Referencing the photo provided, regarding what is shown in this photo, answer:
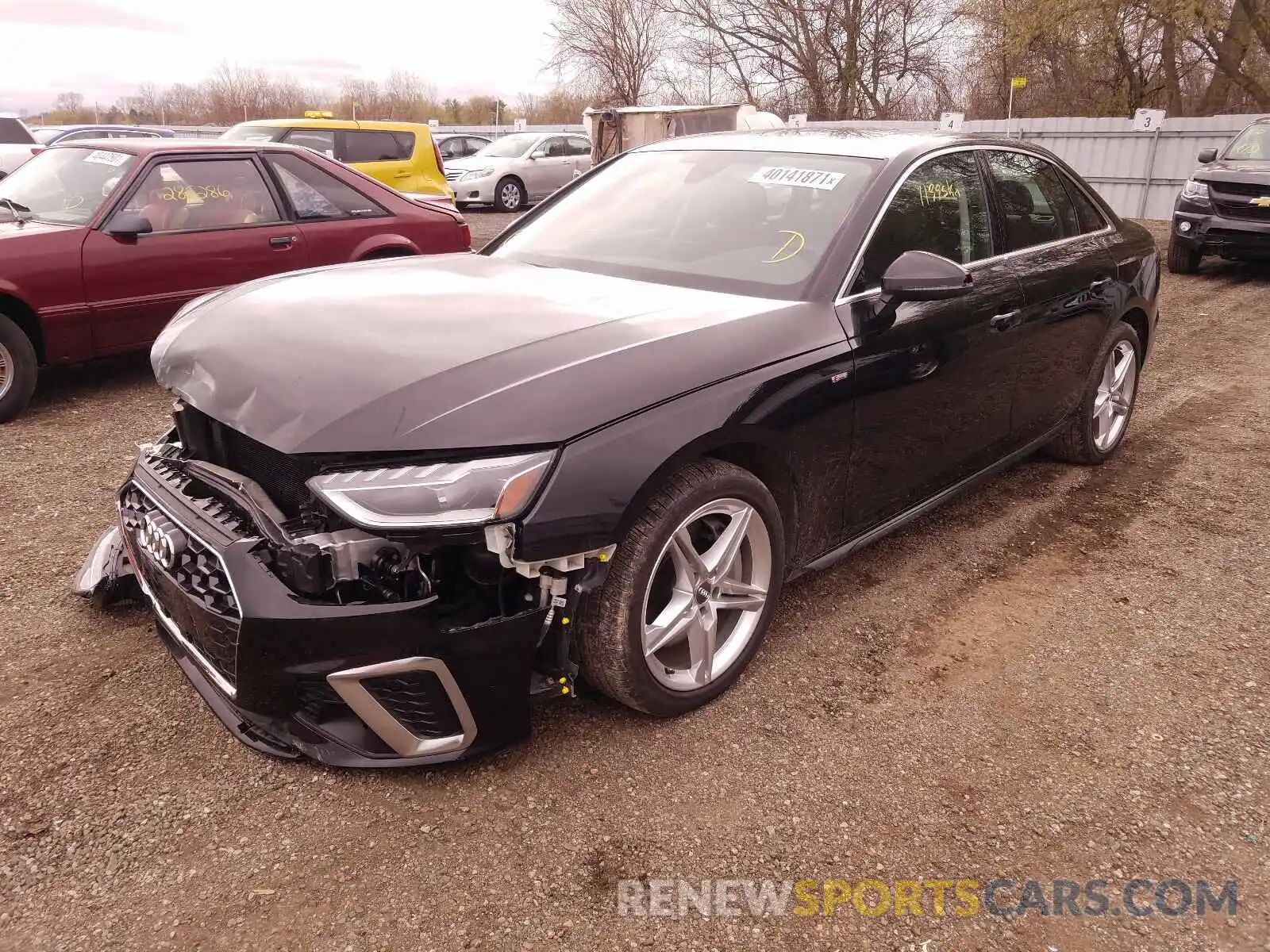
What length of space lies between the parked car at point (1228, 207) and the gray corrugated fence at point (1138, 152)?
564cm

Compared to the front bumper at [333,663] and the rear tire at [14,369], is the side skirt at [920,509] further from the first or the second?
the rear tire at [14,369]

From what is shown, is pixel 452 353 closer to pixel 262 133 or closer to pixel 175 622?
pixel 175 622

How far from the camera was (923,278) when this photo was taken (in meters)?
2.77

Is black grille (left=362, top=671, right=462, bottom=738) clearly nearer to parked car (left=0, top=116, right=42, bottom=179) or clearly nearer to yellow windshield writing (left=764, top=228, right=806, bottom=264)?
yellow windshield writing (left=764, top=228, right=806, bottom=264)

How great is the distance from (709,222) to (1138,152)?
16.5 m

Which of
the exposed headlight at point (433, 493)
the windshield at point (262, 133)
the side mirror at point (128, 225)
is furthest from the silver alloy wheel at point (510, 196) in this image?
the exposed headlight at point (433, 493)

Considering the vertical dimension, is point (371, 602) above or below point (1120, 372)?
above

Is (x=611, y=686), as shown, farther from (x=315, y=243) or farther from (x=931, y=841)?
(x=315, y=243)

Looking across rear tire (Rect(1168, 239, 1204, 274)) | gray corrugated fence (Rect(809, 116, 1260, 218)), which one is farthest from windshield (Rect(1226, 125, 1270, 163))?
gray corrugated fence (Rect(809, 116, 1260, 218))

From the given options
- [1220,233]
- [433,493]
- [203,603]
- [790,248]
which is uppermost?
[790,248]

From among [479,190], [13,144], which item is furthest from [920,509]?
[13,144]

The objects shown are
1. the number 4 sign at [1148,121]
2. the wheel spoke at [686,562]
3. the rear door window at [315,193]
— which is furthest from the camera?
the number 4 sign at [1148,121]

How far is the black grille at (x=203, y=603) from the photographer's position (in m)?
2.09

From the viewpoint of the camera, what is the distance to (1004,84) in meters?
29.6
